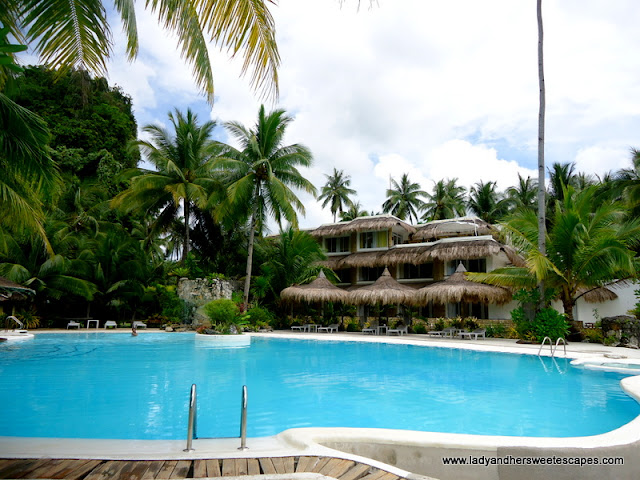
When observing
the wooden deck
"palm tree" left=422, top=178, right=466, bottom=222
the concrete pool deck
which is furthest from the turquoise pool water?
"palm tree" left=422, top=178, right=466, bottom=222

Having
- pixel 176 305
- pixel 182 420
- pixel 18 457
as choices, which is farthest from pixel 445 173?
pixel 18 457

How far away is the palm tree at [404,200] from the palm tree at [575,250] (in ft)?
67.8

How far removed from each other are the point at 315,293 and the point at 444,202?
712 inches

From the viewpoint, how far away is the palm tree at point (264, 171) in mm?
20328

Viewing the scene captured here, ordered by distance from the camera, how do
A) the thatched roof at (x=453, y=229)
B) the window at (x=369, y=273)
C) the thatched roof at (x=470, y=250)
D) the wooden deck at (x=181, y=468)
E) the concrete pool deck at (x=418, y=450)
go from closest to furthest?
the wooden deck at (x=181, y=468) < the concrete pool deck at (x=418, y=450) < the thatched roof at (x=470, y=250) < the thatched roof at (x=453, y=229) < the window at (x=369, y=273)

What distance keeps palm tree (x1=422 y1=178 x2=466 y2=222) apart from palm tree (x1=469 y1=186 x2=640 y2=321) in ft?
59.2

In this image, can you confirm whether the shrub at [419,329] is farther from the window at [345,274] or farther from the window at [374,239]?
the window at [345,274]

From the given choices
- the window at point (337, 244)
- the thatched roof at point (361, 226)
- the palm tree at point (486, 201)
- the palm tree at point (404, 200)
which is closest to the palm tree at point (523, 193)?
the palm tree at point (486, 201)

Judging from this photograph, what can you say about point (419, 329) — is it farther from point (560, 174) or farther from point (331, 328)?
point (560, 174)

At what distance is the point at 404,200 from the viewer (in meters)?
36.5

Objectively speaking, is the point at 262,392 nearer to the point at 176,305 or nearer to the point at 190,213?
the point at 176,305

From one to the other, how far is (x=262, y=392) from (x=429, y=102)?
8892 mm

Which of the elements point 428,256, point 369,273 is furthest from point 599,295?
point 369,273

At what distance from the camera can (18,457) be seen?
3.12m
